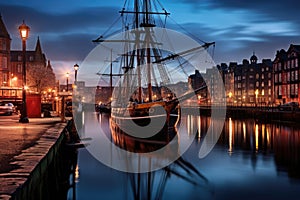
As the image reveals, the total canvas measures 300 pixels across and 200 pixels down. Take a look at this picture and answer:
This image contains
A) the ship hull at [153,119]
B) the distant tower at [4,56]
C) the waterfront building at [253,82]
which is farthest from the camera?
the waterfront building at [253,82]

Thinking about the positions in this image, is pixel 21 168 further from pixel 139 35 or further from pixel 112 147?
pixel 139 35

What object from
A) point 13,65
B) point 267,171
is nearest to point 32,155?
point 267,171

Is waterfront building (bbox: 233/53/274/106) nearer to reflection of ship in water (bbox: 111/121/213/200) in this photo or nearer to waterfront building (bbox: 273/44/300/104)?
waterfront building (bbox: 273/44/300/104)

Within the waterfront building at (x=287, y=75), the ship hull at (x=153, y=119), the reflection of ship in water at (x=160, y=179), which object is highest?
the waterfront building at (x=287, y=75)

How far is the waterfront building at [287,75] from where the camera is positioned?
87.4 meters

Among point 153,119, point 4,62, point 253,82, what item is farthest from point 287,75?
point 4,62

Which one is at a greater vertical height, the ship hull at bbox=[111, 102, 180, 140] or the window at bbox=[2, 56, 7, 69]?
the window at bbox=[2, 56, 7, 69]

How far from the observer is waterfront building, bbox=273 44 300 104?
287ft

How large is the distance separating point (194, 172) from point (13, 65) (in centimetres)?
11147

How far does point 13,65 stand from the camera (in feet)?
404

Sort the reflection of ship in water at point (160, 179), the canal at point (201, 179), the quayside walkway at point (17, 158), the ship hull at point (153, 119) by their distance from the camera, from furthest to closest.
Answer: the ship hull at point (153, 119) → the reflection of ship in water at point (160, 179) → the canal at point (201, 179) → the quayside walkway at point (17, 158)

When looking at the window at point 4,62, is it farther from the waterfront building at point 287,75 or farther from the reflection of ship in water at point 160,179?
the reflection of ship in water at point 160,179

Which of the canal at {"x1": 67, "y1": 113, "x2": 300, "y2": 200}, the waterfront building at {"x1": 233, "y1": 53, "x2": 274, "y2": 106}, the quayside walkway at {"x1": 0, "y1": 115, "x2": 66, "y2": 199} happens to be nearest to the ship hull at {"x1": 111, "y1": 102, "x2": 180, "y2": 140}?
the canal at {"x1": 67, "y1": 113, "x2": 300, "y2": 200}

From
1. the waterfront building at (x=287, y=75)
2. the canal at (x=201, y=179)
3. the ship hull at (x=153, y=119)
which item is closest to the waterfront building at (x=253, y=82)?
the waterfront building at (x=287, y=75)
